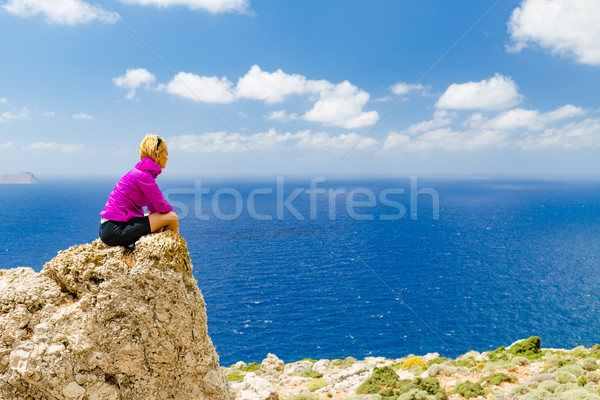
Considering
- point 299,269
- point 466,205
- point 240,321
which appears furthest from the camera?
point 466,205

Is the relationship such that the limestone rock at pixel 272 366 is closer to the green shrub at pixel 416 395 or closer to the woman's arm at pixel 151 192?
the green shrub at pixel 416 395

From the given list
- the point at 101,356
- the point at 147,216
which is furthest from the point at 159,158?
the point at 101,356

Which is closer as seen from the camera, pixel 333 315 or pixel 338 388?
pixel 338 388

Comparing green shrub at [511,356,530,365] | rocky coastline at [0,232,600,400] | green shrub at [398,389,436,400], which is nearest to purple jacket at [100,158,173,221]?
rocky coastline at [0,232,600,400]

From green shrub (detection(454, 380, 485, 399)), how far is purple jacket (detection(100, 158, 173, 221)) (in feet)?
53.2

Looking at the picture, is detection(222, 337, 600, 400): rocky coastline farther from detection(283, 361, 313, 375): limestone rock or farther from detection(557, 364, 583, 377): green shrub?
detection(283, 361, 313, 375): limestone rock

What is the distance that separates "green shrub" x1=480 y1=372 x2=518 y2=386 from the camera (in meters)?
17.4

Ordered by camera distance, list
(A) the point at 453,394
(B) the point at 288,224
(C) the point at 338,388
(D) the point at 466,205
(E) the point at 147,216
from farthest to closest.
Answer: (D) the point at 466,205
(B) the point at 288,224
(C) the point at 338,388
(A) the point at 453,394
(E) the point at 147,216

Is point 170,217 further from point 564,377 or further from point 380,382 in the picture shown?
point 564,377

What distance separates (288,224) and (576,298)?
3291 inches

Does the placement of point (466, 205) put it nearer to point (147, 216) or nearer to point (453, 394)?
point (453, 394)

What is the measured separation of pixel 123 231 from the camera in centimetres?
767

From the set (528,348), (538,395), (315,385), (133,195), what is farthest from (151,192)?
(528,348)

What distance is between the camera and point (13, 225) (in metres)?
128
